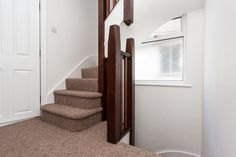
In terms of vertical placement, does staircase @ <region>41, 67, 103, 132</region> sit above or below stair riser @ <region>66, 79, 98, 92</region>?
below

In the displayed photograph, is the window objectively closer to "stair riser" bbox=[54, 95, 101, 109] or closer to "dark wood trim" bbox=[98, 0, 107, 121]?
"dark wood trim" bbox=[98, 0, 107, 121]

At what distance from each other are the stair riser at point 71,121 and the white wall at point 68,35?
1.67ft

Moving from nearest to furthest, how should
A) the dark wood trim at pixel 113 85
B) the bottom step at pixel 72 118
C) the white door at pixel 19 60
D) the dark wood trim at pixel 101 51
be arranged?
the dark wood trim at pixel 113 85 → the bottom step at pixel 72 118 → the white door at pixel 19 60 → the dark wood trim at pixel 101 51

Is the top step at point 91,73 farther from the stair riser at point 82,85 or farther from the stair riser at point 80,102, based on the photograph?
the stair riser at point 80,102

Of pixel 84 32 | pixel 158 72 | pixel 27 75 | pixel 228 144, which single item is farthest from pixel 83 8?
pixel 228 144

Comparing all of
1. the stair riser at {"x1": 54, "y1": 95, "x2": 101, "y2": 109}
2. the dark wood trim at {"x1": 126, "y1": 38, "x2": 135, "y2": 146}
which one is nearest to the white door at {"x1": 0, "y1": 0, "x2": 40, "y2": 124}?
the stair riser at {"x1": 54, "y1": 95, "x2": 101, "y2": 109}

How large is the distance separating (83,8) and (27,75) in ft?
5.43

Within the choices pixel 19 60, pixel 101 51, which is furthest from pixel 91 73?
pixel 19 60

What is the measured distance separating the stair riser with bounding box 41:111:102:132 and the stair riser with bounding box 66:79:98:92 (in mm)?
390

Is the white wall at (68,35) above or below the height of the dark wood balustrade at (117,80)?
above

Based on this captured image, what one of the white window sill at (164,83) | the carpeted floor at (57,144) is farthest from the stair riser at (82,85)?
the white window sill at (164,83)

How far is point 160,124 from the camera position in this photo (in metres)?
2.22

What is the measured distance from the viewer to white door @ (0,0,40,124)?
1803 millimetres

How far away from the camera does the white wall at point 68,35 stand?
2309 millimetres
